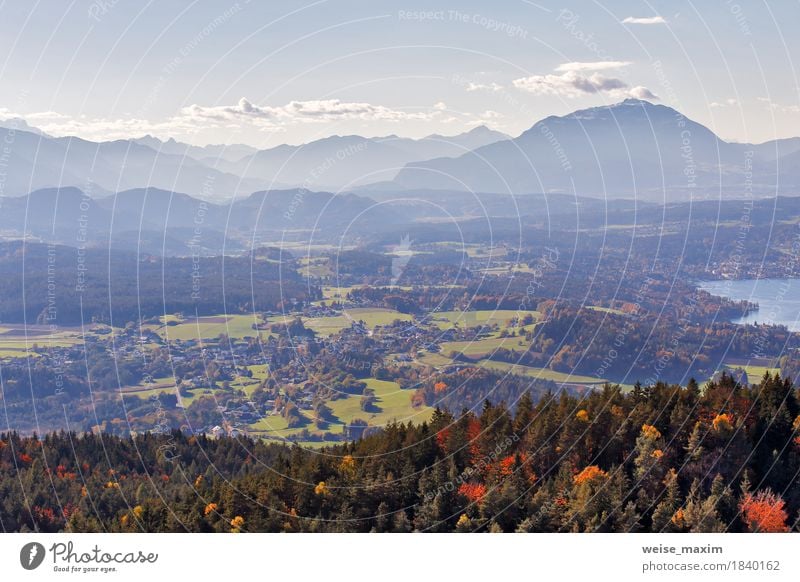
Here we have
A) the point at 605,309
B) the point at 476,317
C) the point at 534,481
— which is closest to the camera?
the point at 534,481

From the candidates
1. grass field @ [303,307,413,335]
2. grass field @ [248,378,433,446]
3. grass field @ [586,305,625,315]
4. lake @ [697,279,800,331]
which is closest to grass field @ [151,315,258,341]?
grass field @ [303,307,413,335]

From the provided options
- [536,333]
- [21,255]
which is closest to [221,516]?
[536,333]

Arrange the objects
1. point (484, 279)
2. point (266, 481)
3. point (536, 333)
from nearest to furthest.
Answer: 1. point (266, 481)
2. point (536, 333)
3. point (484, 279)

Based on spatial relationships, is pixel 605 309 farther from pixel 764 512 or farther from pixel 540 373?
pixel 764 512

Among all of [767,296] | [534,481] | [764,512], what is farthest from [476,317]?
[764,512]

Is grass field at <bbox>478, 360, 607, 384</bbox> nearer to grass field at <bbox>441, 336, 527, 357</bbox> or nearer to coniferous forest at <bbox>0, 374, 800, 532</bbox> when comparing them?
grass field at <bbox>441, 336, 527, 357</bbox>

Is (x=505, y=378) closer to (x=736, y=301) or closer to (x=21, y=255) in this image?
(x=736, y=301)

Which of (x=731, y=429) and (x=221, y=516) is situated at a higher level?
(x=731, y=429)
